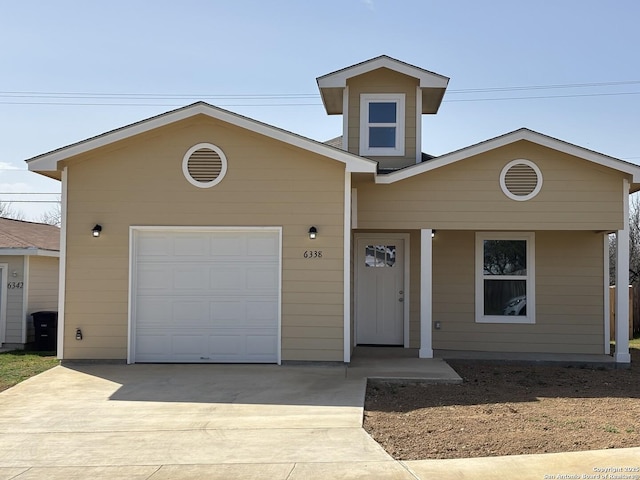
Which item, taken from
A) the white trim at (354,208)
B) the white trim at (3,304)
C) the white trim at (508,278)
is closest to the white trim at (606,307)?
the white trim at (508,278)

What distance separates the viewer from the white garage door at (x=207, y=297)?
1088 cm

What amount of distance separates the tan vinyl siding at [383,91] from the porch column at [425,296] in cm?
233

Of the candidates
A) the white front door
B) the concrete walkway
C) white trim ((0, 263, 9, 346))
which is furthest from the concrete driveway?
white trim ((0, 263, 9, 346))

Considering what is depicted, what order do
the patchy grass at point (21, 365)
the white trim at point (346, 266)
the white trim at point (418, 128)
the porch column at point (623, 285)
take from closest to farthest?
the patchy grass at point (21, 365) → the white trim at point (346, 266) → the porch column at point (623, 285) → the white trim at point (418, 128)

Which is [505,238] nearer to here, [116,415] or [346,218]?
[346,218]

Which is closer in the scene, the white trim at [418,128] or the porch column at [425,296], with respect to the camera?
the porch column at [425,296]

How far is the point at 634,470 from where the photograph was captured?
5422 millimetres

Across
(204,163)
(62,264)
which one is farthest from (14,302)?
(204,163)

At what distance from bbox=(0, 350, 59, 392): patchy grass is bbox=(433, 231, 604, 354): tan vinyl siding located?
7.18 metres

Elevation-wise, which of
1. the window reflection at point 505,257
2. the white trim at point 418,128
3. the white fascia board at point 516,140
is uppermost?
the white trim at point 418,128

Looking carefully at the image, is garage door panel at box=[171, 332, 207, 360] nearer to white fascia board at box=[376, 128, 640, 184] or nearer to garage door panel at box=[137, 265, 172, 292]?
garage door panel at box=[137, 265, 172, 292]

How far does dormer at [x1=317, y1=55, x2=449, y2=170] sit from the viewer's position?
13.2 metres

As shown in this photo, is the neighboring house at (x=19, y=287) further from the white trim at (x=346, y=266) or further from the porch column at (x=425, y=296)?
the porch column at (x=425, y=296)

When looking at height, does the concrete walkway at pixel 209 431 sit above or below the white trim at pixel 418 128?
below
